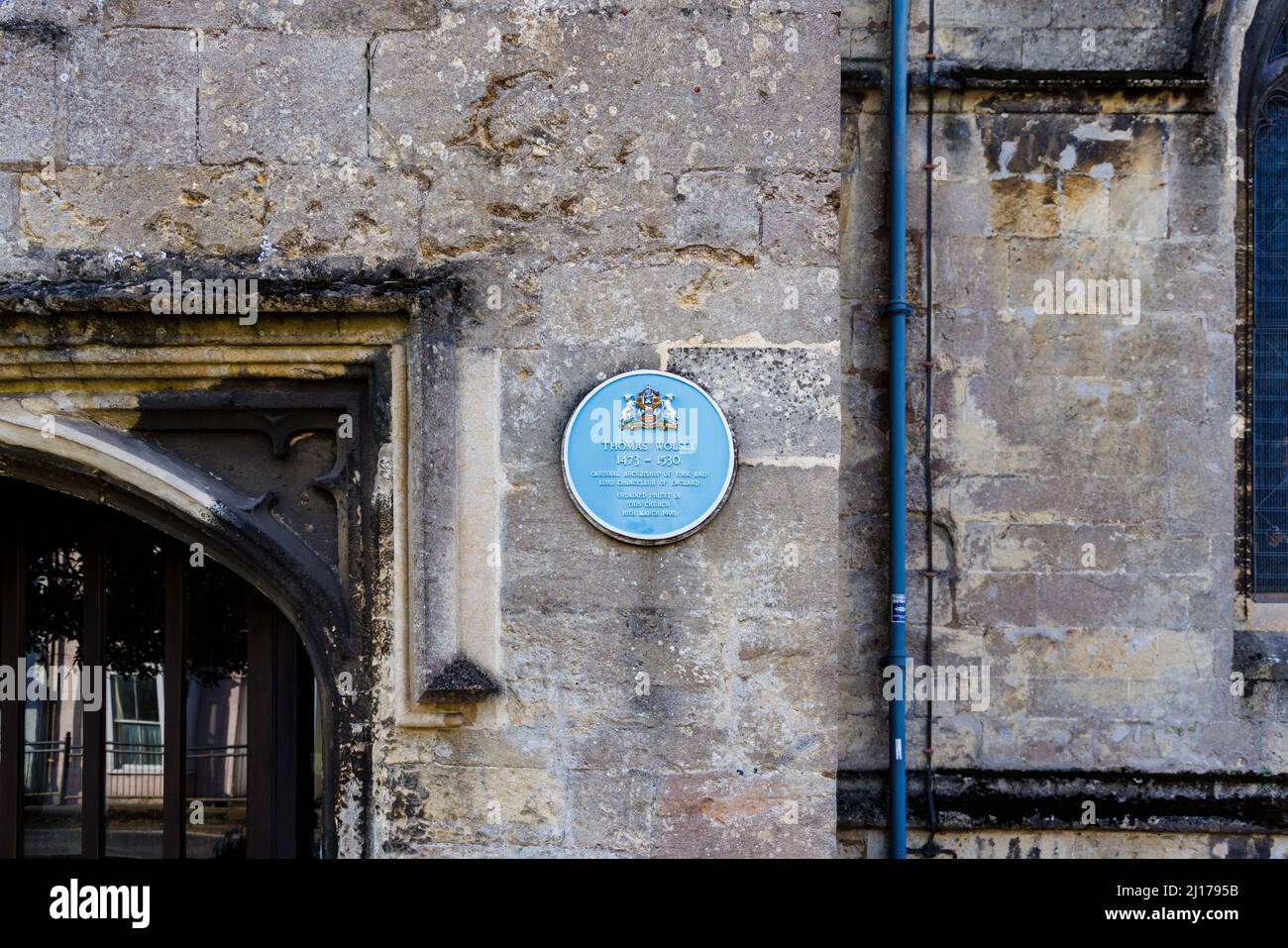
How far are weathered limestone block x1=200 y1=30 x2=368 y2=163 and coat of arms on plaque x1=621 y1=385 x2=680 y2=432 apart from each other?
1.05m

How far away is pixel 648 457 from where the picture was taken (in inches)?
113

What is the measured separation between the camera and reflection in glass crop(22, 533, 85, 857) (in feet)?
12.1

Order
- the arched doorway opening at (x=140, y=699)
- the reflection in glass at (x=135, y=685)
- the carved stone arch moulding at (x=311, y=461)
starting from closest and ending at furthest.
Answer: the carved stone arch moulding at (x=311, y=461) < the arched doorway opening at (x=140, y=699) < the reflection in glass at (x=135, y=685)

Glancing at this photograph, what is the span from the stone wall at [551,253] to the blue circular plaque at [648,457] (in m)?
0.06

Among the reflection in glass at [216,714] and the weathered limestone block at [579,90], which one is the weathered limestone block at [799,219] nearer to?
the weathered limestone block at [579,90]

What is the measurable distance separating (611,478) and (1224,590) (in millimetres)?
2407

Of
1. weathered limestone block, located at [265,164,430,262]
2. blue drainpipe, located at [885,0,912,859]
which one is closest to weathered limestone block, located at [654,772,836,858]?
blue drainpipe, located at [885,0,912,859]

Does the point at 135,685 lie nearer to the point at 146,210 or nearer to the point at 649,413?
the point at 146,210

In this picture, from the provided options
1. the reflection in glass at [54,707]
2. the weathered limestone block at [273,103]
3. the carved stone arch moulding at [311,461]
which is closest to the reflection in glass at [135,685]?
the reflection in glass at [54,707]

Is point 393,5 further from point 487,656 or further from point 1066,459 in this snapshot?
point 1066,459

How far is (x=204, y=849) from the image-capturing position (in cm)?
367

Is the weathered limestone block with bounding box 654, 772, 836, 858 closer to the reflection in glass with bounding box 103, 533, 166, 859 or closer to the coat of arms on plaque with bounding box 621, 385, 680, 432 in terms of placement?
the coat of arms on plaque with bounding box 621, 385, 680, 432

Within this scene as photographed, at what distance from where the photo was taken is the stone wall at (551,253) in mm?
2848

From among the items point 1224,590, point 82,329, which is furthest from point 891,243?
point 82,329
